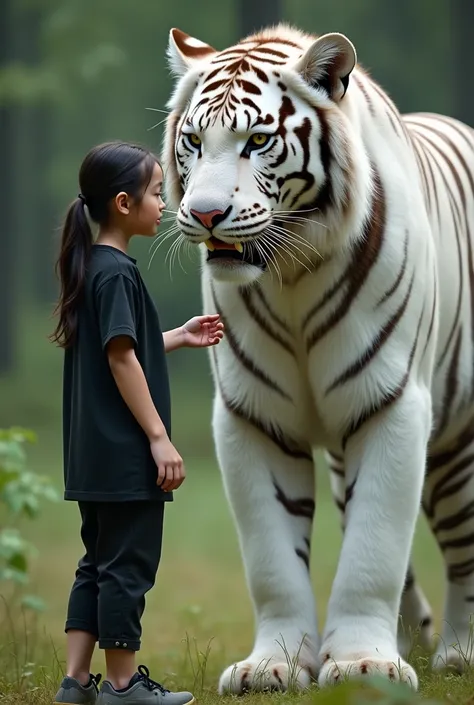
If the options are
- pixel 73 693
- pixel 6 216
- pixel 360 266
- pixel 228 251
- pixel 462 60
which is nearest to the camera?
pixel 73 693

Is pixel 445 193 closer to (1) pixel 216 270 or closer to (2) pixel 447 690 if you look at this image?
(1) pixel 216 270

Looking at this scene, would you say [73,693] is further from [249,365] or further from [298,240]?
[298,240]

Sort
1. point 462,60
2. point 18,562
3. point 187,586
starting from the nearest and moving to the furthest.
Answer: point 18,562, point 187,586, point 462,60

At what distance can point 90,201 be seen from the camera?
310 cm

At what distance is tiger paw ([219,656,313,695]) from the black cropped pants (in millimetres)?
560

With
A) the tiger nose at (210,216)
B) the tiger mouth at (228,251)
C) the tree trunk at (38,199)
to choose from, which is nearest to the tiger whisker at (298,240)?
the tiger mouth at (228,251)

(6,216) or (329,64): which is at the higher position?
(329,64)

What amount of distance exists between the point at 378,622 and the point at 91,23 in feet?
45.8

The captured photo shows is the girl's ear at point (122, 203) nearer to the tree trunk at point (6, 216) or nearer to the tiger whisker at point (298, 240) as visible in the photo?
the tiger whisker at point (298, 240)

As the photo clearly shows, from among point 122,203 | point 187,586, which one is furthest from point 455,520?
point 187,586

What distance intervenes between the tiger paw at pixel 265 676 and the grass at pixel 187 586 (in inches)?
2.5

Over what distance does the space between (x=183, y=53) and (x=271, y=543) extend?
1.37 metres

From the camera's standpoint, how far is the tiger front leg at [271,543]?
3451mm

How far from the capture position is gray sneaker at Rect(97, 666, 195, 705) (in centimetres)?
288
